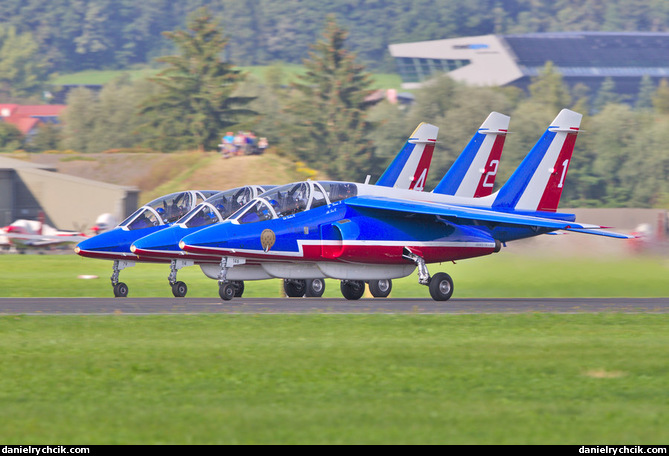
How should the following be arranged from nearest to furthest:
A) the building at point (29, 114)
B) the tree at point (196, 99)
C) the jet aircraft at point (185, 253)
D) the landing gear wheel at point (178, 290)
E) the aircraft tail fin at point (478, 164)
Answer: the jet aircraft at point (185, 253) < the landing gear wheel at point (178, 290) < the aircraft tail fin at point (478, 164) < the tree at point (196, 99) < the building at point (29, 114)

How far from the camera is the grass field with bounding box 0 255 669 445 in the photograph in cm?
948

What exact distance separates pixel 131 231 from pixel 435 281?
25.7 ft

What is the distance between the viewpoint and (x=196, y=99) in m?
91.3

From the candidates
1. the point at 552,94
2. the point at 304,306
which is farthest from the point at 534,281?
the point at 552,94

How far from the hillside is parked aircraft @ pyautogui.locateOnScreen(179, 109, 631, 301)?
3761 cm

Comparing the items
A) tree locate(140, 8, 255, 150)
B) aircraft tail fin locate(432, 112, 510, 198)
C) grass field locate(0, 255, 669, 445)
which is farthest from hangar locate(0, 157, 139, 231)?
grass field locate(0, 255, 669, 445)

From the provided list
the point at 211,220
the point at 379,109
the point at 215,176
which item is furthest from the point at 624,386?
the point at 379,109

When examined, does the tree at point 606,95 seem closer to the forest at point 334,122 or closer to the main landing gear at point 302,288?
the forest at point 334,122

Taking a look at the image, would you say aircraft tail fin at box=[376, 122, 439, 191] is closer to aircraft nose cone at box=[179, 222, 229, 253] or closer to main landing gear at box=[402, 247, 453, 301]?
main landing gear at box=[402, 247, 453, 301]

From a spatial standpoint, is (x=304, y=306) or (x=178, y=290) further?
(x=178, y=290)

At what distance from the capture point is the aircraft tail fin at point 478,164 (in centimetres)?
2972

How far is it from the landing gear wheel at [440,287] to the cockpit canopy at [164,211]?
6.92 m

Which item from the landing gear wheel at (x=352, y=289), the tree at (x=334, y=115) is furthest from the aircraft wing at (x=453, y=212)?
the tree at (x=334, y=115)

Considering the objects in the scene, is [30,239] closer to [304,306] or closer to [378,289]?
[378,289]
